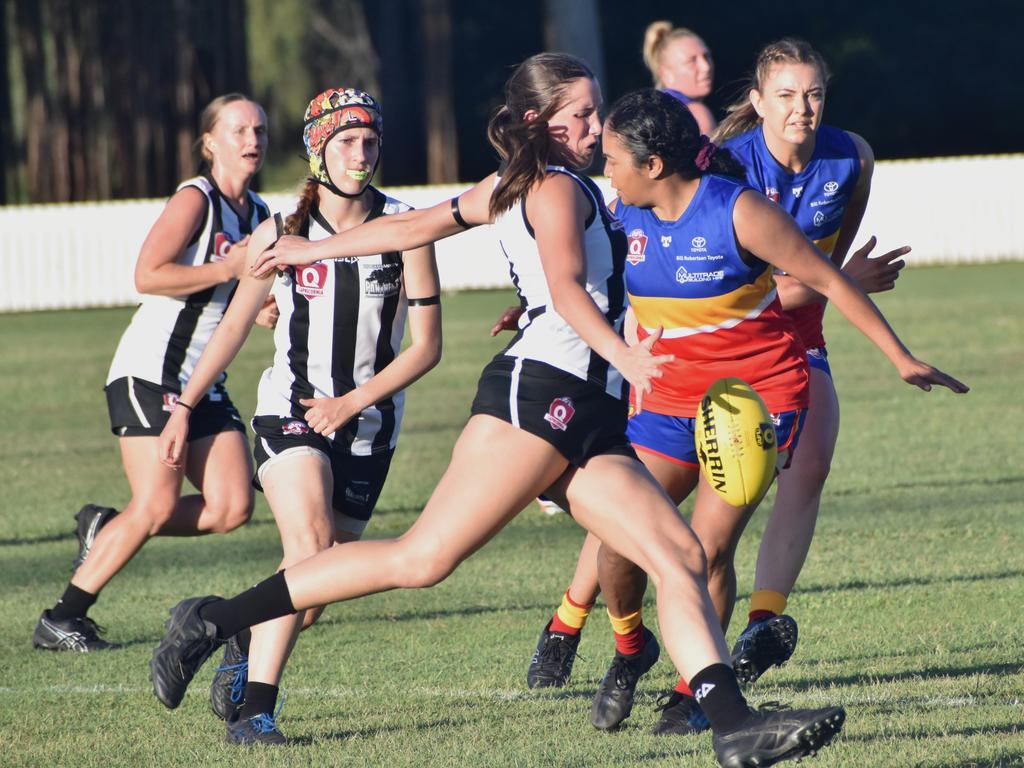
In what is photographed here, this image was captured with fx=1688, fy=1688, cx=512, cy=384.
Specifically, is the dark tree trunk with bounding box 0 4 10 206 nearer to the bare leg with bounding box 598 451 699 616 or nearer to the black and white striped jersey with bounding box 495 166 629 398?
the bare leg with bounding box 598 451 699 616

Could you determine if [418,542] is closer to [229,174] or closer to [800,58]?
[800,58]

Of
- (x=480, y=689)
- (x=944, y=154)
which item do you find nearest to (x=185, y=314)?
(x=480, y=689)

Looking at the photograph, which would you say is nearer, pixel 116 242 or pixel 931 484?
pixel 931 484

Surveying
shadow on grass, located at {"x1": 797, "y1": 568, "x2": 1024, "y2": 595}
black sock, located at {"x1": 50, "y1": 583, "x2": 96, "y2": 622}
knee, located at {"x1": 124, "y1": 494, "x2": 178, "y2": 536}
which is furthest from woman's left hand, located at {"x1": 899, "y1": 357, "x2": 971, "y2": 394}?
black sock, located at {"x1": 50, "y1": 583, "x2": 96, "y2": 622}

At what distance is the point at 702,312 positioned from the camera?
5.38m

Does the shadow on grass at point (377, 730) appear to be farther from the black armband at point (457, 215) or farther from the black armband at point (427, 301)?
the black armband at point (457, 215)

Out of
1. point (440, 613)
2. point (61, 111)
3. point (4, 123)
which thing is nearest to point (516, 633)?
point (440, 613)

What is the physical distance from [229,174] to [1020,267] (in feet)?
77.3

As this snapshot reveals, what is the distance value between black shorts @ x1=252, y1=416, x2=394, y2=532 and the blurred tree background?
2566 centimetres

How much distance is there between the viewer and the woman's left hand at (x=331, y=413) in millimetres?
5266

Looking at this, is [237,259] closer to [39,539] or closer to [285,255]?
[285,255]

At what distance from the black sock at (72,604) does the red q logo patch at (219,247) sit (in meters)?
1.46

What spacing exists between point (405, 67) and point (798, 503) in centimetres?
5432

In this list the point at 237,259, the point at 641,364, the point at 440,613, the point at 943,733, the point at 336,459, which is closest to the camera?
the point at 641,364
